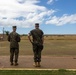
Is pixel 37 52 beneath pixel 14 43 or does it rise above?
beneath

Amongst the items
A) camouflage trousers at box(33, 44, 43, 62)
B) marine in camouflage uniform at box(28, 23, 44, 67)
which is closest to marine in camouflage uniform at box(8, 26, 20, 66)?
marine in camouflage uniform at box(28, 23, 44, 67)

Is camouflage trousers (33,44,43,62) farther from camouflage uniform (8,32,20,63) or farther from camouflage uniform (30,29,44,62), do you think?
camouflage uniform (8,32,20,63)

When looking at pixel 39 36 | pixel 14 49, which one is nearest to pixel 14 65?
pixel 14 49

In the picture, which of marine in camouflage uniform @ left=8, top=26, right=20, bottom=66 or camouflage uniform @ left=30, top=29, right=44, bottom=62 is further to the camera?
marine in camouflage uniform @ left=8, top=26, right=20, bottom=66

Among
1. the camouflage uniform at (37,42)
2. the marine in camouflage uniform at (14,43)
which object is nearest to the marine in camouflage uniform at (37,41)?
the camouflage uniform at (37,42)

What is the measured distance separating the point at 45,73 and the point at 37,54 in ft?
9.26

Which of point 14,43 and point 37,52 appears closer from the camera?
point 37,52

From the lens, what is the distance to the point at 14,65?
14.2m

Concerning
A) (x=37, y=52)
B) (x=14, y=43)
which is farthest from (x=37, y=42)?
(x=14, y=43)

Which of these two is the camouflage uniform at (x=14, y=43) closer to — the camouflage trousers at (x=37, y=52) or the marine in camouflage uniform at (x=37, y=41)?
the marine in camouflage uniform at (x=37, y=41)

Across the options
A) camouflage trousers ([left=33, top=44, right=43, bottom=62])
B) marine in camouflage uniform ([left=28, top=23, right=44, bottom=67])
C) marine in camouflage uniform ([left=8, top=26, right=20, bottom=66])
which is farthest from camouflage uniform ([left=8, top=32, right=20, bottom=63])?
camouflage trousers ([left=33, top=44, right=43, bottom=62])

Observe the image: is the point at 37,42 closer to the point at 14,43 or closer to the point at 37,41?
the point at 37,41

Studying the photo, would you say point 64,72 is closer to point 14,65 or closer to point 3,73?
point 3,73

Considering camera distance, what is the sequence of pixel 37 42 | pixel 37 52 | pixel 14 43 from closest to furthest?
pixel 37 42, pixel 37 52, pixel 14 43
